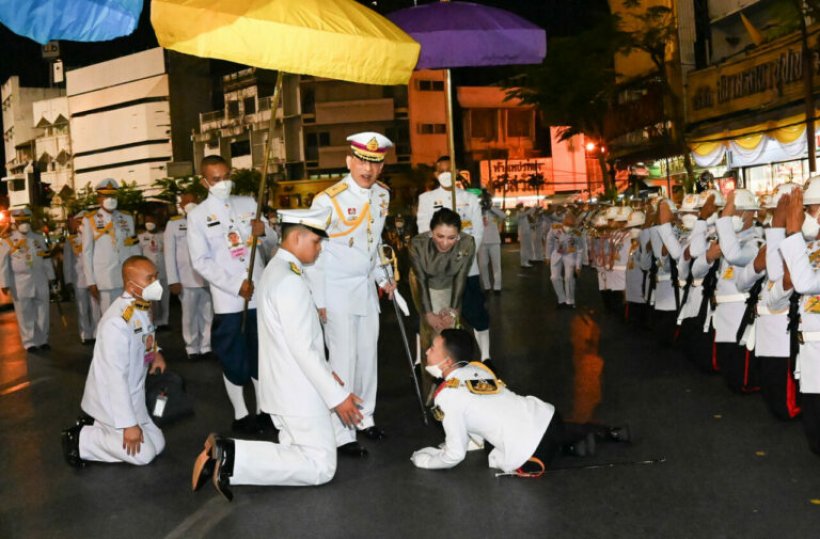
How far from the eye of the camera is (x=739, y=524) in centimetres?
476

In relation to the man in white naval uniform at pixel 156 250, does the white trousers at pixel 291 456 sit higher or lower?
lower

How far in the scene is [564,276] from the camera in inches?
634

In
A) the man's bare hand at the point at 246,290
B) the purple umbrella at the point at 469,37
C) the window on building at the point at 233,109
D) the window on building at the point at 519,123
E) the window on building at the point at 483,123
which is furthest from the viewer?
the window on building at the point at 233,109

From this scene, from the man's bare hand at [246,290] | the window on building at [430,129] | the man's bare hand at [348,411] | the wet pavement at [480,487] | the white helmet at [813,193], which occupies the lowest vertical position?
the wet pavement at [480,487]

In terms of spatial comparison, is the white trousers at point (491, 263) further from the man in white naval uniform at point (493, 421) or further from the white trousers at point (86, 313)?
the man in white naval uniform at point (493, 421)

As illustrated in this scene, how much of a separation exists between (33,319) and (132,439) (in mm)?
8526

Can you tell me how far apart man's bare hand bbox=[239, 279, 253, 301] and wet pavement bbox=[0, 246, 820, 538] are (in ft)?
4.07

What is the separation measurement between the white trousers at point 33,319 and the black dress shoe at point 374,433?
871cm

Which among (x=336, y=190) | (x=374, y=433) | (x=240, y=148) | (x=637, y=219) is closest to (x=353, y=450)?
(x=374, y=433)

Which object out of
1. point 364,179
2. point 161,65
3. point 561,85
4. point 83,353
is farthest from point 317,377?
point 161,65

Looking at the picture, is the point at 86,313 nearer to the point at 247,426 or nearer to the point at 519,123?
the point at 247,426

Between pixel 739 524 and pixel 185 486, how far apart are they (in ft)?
A: 11.4

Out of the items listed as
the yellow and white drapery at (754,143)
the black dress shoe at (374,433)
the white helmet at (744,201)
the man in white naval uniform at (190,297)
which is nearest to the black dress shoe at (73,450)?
the black dress shoe at (374,433)

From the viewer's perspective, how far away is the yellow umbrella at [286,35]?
6219 mm
